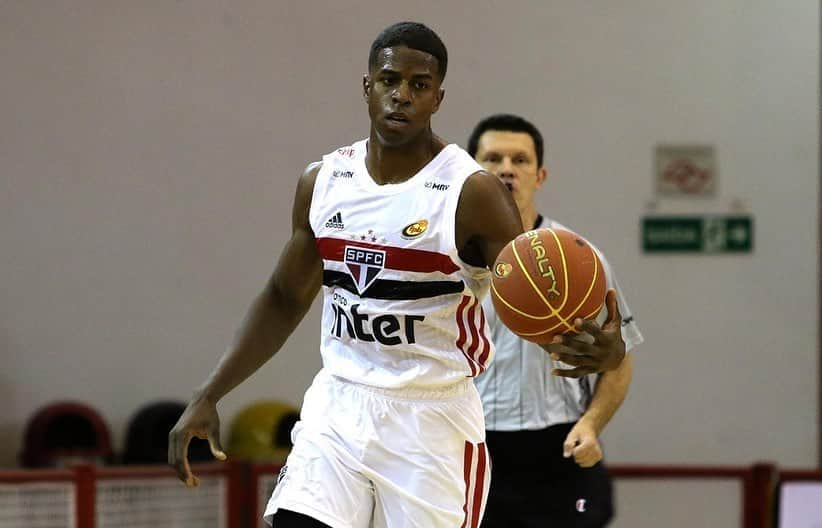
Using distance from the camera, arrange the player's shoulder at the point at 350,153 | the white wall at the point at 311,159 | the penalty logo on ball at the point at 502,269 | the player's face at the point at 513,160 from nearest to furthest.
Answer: the penalty logo on ball at the point at 502,269, the player's shoulder at the point at 350,153, the player's face at the point at 513,160, the white wall at the point at 311,159

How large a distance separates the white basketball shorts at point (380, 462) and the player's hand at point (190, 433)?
0.99 ft

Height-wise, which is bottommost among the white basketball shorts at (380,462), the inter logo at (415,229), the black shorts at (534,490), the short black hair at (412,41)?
the black shorts at (534,490)

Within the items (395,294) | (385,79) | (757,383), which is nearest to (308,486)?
(395,294)

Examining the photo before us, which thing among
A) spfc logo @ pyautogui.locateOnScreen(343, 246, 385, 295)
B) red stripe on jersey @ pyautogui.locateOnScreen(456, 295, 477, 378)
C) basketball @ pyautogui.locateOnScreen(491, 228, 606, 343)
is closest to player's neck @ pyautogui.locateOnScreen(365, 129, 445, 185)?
spfc logo @ pyautogui.locateOnScreen(343, 246, 385, 295)

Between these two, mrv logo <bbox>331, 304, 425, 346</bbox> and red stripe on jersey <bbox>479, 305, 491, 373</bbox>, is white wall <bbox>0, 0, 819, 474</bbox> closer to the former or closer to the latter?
red stripe on jersey <bbox>479, 305, 491, 373</bbox>

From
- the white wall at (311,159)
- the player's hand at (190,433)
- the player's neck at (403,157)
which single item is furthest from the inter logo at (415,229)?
the white wall at (311,159)

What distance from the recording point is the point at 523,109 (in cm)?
921

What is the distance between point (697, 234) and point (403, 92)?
235 inches

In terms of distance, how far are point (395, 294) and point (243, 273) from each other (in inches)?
210

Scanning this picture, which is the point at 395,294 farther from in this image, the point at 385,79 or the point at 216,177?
the point at 216,177

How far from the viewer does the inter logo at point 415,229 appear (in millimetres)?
3742

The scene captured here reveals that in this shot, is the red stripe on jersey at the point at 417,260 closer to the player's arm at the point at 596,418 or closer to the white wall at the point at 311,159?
the player's arm at the point at 596,418

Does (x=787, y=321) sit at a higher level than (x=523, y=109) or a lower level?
lower

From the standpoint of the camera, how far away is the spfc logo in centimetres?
377
